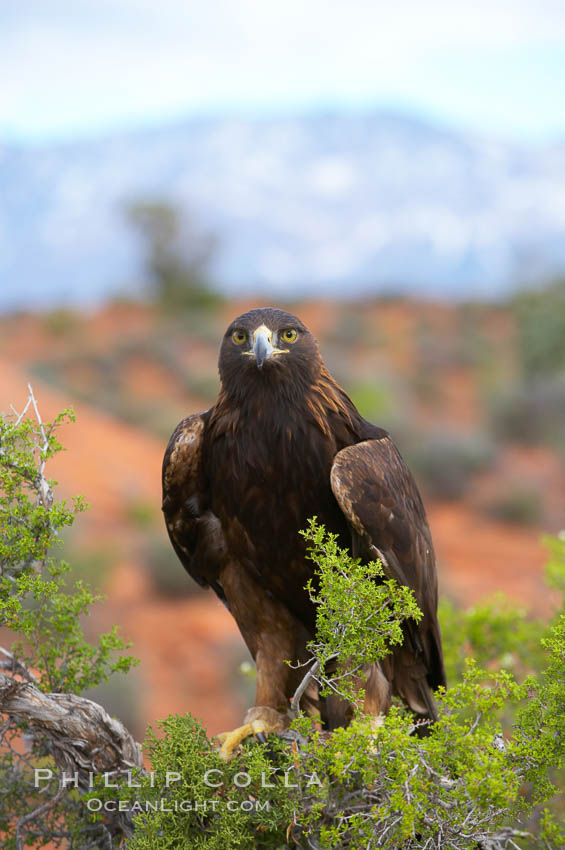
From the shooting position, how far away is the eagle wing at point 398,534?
387 cm

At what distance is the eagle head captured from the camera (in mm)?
4105

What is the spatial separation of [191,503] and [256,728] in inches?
52.0

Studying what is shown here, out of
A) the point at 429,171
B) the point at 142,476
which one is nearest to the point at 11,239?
the point at 429,171

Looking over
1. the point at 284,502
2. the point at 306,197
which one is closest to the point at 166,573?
the point at 284,502

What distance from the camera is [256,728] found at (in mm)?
4391

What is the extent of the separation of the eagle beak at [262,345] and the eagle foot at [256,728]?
200 centimetres

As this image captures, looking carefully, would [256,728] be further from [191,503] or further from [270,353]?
[270,353]

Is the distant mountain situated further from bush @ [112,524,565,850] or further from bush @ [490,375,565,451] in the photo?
bush @ [112,524,565,850]

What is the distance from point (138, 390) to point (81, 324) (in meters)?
15.2

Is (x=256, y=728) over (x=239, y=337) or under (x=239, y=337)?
under

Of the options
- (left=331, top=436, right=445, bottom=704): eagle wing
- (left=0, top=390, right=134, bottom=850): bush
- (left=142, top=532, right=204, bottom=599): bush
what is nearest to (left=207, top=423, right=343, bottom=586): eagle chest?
(left=331, top=436, right=445, bottom=704): eagle wing

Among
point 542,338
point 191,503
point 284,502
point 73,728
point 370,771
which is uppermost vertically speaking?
point 542,338

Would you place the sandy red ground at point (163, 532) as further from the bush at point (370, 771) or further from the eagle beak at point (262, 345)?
the bush at point (370, 771)

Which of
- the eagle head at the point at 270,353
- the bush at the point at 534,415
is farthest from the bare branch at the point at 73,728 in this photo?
the bush at the point at 534,415
